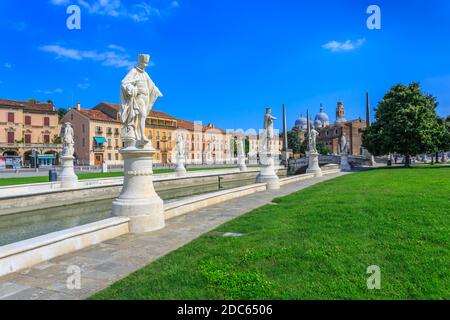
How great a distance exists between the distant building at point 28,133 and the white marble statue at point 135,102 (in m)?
49.5

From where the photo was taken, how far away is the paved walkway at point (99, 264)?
3602 mm

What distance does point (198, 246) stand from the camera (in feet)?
17.0

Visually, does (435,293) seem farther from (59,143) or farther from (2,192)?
(59,143)

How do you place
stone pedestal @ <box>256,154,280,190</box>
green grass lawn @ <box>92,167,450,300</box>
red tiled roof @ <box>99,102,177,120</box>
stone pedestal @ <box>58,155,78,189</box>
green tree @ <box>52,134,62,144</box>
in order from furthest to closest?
red tiled roof @ <box>99,102,177,120</box>
green tree @ <box>52,134,62,144</box>
stone pedestal @ <box>58,155,78,189</box>
stone pedestal @ <box>256,154,280,190</box>
green grass lawn @ <box>92,167,450,300</box>

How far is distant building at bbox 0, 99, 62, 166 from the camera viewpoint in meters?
50.3

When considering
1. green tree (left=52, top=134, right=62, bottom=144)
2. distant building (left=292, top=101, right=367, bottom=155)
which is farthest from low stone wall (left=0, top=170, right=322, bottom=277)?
distant building (left=292, top=101, right=367, bottom=155)

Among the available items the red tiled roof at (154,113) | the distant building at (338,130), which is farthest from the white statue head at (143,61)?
the distant building at (338,130)

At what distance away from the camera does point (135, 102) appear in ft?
23.5

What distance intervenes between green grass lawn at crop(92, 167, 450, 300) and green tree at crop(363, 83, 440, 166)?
28701 millimetres

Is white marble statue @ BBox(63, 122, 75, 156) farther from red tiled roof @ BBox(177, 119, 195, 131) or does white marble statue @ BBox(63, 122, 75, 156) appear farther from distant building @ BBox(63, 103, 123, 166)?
red tiled roof @ BBox(177, 119, 195, 131)

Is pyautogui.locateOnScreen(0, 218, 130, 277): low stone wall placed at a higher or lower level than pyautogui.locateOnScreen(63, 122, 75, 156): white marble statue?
lower

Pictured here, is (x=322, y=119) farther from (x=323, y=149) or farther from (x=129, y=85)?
(x=129, y=85)

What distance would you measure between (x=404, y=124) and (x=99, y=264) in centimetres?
3411
